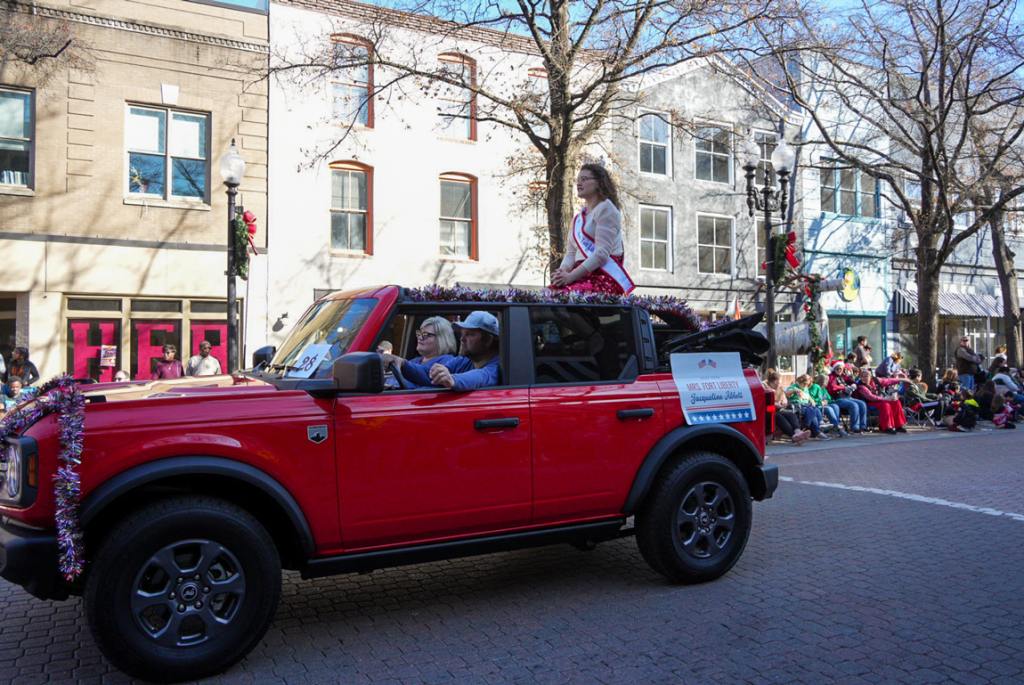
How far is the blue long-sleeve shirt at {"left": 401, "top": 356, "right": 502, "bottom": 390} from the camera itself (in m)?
4.59

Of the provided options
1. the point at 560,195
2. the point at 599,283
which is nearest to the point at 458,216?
the point at 560,195

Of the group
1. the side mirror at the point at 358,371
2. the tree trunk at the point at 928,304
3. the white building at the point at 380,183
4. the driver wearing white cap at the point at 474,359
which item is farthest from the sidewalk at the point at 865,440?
the side mirror at the point at 358,371

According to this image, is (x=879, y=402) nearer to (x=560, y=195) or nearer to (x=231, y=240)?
(x=560, y=195)

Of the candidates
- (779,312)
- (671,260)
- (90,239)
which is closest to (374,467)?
(90,239)

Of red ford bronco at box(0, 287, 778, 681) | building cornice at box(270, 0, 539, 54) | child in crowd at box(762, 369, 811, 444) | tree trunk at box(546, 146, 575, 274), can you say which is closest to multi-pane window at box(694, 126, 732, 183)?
building cornice at box(270, 0, 539, 54)

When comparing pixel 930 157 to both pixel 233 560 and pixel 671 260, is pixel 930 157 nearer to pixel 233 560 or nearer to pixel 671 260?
pixel 671 260

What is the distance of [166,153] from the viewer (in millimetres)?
16734

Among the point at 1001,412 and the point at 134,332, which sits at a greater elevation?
the point at 134,332

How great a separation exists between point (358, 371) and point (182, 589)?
1284 millimetres

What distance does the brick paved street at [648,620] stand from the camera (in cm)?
396

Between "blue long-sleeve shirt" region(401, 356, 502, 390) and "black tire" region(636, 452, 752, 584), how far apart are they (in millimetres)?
1342

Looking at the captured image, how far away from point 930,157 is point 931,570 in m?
15.2

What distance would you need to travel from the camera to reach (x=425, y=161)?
63.6 ft

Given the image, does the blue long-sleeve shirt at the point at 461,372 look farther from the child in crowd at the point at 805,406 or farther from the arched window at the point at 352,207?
the arched window at the point at 352,207
